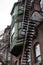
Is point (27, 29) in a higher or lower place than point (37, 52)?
higher

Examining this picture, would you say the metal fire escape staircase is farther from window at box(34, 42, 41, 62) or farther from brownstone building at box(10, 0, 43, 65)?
window at box(34, 42, 41, 62)

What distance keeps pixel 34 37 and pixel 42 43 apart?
1.57 meters

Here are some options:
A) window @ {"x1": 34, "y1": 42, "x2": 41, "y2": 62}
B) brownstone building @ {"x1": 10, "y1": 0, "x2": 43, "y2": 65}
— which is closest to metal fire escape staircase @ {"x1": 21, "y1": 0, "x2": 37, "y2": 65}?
brownstone building @ {"x1": 10, "y1": 0, "x2": 43, "y2": 65}

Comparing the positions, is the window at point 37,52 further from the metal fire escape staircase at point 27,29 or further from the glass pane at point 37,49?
the metal fire escape staircase at point 27,29

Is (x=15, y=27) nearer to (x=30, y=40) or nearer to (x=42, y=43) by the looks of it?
(x=30, y=40)

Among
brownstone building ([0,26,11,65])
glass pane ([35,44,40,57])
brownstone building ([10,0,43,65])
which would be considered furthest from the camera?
brownstone building ([0,26,11,65])

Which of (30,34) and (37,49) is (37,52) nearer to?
(37,49)

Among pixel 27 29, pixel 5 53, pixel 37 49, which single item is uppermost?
pixel 27 29

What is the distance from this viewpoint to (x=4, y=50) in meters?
22.0

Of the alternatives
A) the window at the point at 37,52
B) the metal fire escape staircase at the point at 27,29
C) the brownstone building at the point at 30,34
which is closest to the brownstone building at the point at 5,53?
the brownstone building at the point at 30,34

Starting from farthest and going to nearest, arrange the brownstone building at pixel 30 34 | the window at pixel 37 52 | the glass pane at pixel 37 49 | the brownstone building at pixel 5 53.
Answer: the brownstone building at pixel 5 53 < the glass pane at pixel 37 49 < the window at pixel 37 52 < the brownstone building at pixel 30 34

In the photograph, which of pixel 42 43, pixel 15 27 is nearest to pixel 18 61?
pixel 15 27

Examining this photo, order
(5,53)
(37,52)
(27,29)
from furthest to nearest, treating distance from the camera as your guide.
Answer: (5,53), (37,52), (27,29)

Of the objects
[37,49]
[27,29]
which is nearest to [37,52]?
[37,49]
